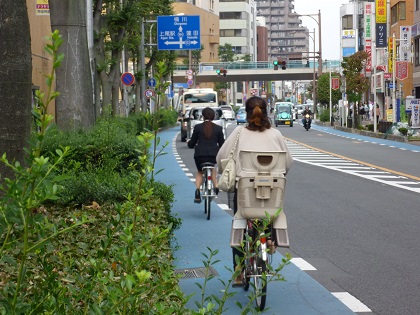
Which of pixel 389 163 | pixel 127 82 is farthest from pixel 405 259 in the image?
pixel 127 82

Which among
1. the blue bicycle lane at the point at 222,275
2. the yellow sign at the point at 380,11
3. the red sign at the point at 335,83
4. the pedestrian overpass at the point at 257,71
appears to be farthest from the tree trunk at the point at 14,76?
the pedestrian overpass at the point at 257,71

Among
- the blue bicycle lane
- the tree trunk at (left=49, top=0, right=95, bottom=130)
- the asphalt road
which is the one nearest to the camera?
the blue bicycle lane

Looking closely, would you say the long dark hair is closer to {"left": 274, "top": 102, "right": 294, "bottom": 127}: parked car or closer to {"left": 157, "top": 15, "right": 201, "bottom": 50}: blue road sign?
{"left": 157, "top": 15, "right": 201, "bottom": 50}: blue road sign

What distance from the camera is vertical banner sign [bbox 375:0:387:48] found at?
6014 cm

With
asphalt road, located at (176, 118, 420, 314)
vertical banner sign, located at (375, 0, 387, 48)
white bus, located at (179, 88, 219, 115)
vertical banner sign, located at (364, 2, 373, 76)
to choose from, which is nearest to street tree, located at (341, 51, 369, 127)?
→ vertical banner sign, located at (364, 2, 373, 76)

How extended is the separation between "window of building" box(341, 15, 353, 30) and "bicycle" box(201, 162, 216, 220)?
143 m

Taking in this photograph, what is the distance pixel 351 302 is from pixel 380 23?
56860 mm

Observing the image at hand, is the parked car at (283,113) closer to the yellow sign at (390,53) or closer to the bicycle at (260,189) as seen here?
the yellow sign at (390,53)

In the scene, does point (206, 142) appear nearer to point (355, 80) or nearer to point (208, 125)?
point (208, 125)

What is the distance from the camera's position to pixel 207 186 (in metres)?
15.3

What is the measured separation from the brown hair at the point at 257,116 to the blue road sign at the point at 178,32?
148 ft

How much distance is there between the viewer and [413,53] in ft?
230

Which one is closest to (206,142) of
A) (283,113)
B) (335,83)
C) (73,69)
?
(73,69)

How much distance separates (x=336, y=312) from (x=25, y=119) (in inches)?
123
